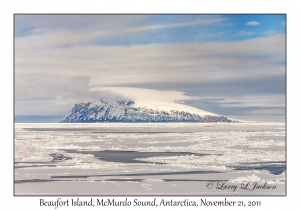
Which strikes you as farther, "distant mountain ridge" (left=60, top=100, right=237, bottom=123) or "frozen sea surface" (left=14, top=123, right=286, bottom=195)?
"distant mountain ridge" (left=60, top=100, right=237, bottom=123)

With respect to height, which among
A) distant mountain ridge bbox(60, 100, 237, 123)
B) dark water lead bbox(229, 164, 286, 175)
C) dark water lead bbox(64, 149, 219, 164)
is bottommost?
dark water lead bbox(229, 164, 286, 175)

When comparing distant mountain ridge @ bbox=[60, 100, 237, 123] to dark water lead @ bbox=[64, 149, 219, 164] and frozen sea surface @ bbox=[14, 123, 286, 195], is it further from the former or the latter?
dark water lead @ bbox=[64, 149, 219, 164]

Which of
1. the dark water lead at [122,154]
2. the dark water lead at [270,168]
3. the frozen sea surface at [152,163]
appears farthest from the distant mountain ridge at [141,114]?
the dark water lead at [270,168]

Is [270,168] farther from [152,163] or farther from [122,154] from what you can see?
[122,154]

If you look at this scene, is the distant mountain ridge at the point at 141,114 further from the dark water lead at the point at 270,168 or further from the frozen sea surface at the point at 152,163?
the dark water lead at the point at 270,168

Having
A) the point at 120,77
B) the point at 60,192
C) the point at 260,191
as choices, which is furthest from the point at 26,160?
the point at 260,191

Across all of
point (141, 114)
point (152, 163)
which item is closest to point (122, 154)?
point (152, 163)

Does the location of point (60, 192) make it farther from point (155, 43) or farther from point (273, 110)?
point (273, 110)

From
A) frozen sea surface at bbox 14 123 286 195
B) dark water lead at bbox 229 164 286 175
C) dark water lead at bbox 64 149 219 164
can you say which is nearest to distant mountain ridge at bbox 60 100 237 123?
frozen sea surface at bbox 14 123 286 195

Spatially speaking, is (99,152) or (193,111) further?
(193,111)

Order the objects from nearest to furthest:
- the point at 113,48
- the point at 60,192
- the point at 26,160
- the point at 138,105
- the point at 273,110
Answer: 1. the point at 60,192
2. the point at 26,160
3. the point at 273,110
4. the point at 113,48
5. the point at 138,105
